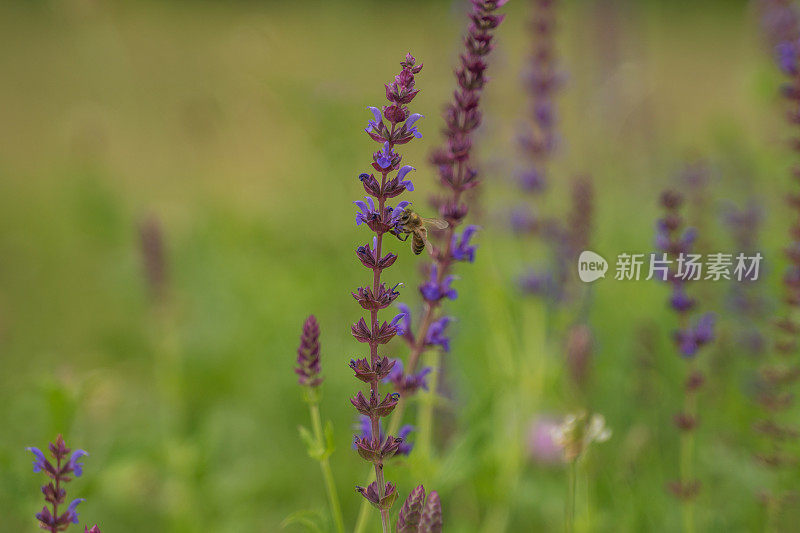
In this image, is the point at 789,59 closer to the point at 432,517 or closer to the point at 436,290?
the point at 436,290

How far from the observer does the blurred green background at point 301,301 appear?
2.42 m

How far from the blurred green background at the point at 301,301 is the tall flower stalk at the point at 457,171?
27 cm

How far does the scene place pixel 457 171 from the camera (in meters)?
1.63

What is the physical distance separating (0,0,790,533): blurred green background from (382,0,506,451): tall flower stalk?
0.27 meters

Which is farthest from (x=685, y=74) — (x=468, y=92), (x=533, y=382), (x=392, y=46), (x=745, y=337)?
(x=468, y=92)

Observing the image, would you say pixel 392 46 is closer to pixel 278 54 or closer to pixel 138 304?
pixel 278 54

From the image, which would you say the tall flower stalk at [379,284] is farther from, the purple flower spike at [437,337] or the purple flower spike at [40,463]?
the purple flower spike at [40,463]

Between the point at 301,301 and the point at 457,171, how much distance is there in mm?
2134

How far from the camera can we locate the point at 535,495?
2541mm

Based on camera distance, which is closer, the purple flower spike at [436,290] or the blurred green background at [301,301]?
the purple flower spike at [436,290]

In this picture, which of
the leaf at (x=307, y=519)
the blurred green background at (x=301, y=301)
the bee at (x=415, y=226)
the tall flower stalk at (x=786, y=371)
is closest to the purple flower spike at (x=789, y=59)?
the tall flower stalk at (x=786, y=371)

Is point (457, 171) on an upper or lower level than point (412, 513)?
upper

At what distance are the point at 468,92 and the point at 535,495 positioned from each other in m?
1.52

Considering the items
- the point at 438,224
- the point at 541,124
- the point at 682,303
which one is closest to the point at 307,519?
the point at 438,224
